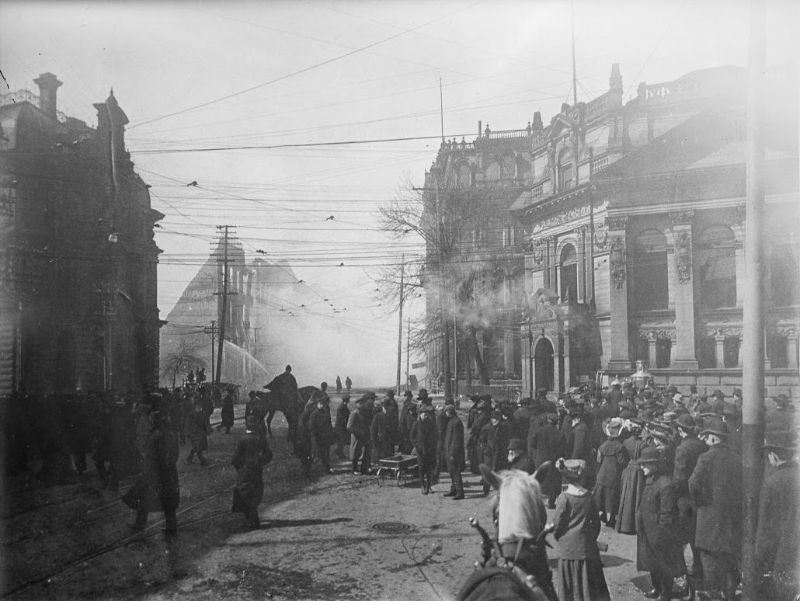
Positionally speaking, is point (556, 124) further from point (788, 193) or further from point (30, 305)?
point (30, 305)

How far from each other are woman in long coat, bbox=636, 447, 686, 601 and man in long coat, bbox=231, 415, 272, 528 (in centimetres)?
569

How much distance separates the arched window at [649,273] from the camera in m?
32.2

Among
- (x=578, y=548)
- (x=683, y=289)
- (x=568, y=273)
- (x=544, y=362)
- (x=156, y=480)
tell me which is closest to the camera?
(x=578, y=548)

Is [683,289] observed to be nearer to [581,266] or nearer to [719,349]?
[719,349]

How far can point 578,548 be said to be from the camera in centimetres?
581

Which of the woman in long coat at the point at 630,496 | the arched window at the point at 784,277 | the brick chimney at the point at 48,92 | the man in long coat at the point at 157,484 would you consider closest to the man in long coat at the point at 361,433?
the man in long coat at the point at 157,484

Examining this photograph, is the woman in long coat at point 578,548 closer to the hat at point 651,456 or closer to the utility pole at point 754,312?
the hat at point 651,456

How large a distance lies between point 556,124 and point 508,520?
40607mm

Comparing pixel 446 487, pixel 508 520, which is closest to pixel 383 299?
pixel 446 487

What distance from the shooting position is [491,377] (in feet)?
156

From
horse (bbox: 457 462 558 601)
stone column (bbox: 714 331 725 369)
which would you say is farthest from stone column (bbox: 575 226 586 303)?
horse (bbox: 457 462 558 601)

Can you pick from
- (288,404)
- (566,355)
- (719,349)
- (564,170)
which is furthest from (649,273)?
(288,404)

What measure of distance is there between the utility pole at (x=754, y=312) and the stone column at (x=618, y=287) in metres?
26.1

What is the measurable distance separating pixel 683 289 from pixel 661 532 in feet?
88.5
